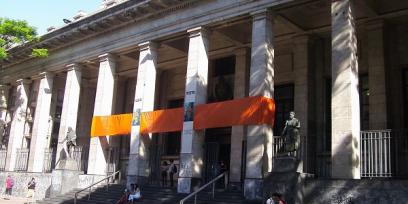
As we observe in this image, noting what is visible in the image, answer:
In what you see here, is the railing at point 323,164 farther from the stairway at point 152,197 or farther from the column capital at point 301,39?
the column capital at point 301,39

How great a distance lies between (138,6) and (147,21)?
93 centimetres

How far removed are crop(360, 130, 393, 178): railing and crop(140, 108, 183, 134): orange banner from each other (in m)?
8.42

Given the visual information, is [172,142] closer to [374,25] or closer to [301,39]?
[301,39]

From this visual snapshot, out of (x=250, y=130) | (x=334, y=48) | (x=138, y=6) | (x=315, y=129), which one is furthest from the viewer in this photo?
(x=138, y=6)

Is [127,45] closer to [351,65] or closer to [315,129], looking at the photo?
[315,129]

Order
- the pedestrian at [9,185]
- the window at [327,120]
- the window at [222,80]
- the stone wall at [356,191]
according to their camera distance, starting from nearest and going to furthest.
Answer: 1. the stone wall at [356,191]
2. the window at [327,120]
3. the window at [222,80]
4. the pedestrian at [9,185]

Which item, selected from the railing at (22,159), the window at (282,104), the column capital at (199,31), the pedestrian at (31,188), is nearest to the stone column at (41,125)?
A: the pedestrian at (31,188)

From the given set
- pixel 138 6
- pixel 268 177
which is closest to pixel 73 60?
pixel 138 6

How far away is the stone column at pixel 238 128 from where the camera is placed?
22.7m

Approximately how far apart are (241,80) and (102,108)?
7685 millimetres

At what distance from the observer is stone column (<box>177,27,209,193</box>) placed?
2006cm

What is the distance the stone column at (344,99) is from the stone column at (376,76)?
344 centimetres

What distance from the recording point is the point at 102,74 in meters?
25.9

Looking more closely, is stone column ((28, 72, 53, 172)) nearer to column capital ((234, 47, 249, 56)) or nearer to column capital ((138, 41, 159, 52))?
column capital ((138, 41, 159, 52))
